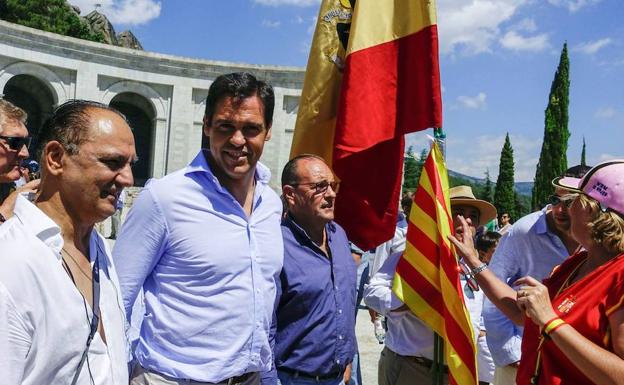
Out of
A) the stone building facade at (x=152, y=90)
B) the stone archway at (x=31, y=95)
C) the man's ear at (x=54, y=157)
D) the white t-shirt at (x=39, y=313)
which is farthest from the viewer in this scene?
the stone archway at (x=31, y=95)

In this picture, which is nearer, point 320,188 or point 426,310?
point 320,188

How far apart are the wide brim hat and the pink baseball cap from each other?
97.6 inches

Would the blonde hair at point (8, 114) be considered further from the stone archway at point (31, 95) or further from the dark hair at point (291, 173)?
the stone archway at point (31, 95)

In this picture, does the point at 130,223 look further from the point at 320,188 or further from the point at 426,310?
the point at 426,310

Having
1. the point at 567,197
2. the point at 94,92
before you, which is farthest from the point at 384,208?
the point at 94,92

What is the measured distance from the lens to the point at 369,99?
4551mm

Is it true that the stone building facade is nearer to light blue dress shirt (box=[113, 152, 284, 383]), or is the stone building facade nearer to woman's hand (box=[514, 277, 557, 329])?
light blue dress shirt (box=[113, 152, 284, 383])

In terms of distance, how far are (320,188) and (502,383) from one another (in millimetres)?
2402

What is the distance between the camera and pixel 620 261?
102 inches

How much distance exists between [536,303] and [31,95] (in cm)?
3233

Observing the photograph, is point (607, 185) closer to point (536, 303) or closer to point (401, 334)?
point (536, 303)

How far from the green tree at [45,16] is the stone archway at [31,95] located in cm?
1104

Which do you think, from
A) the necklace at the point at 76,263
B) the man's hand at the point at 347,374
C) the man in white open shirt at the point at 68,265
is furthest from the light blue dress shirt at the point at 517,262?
the necklace at the point at 76,263

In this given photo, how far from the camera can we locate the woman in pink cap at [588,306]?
2.45m
